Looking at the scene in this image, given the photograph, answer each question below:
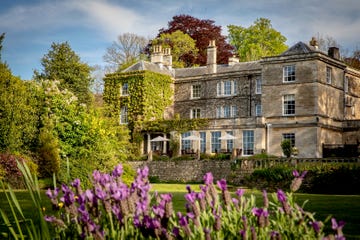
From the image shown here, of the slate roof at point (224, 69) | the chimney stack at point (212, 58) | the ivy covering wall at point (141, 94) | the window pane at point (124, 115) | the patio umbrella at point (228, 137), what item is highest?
the chimney stack at point (212, 58)

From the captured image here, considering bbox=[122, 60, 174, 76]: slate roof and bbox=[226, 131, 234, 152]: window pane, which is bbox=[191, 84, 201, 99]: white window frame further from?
bbox=[226, 131, 234, 152]: window pane

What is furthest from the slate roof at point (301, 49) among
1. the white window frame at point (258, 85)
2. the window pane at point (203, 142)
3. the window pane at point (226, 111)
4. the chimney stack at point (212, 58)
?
the window pane at point (203, 142)

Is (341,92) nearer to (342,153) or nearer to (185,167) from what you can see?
(342,153)

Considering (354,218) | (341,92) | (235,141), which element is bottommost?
(354,218)

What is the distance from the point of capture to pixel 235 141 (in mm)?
42594

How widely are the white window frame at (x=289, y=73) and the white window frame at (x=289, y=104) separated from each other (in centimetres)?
116

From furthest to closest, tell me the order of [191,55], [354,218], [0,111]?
[191,55], [0,111], [354,218]

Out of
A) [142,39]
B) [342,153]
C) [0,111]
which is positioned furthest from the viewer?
[142,39]

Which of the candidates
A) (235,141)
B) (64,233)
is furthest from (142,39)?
(64,233)

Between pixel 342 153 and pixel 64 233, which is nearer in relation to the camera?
pixel 64 233

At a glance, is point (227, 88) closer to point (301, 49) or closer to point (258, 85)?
point (258, 85)

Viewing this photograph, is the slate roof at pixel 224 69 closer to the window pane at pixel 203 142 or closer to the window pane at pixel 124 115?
the window pane at pixel 124 115

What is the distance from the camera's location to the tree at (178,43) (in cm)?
6119

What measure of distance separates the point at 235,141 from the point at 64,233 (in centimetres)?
3882
